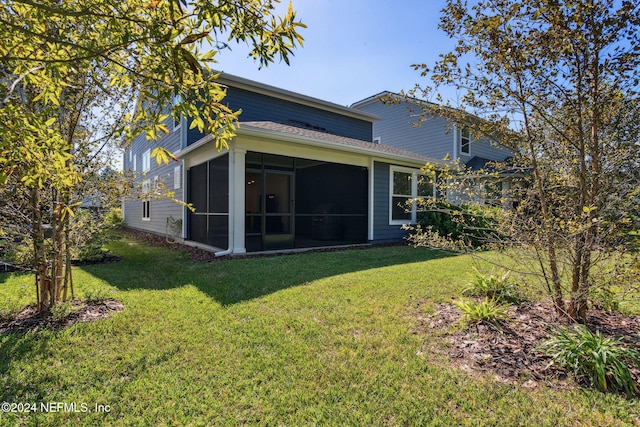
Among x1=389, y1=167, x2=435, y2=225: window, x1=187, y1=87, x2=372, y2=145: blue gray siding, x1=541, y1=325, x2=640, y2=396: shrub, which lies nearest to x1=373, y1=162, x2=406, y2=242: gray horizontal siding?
x1=389, y1=167, x2=435, y2=225: window

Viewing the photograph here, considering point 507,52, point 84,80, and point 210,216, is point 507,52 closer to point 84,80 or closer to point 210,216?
point 84,80

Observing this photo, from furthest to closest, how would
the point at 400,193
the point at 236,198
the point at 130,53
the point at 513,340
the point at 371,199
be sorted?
the point at 400,193, the point at 371,199, the point at 236,198, the point at 513,340, the point at 130,53

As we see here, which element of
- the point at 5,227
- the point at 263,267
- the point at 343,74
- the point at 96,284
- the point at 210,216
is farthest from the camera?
the point at 210,216

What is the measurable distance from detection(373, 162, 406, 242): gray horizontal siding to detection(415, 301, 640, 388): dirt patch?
6426 mm

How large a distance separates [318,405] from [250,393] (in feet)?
1.56

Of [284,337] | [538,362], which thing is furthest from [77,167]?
[538,362]

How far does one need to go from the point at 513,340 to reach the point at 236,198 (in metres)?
5.89

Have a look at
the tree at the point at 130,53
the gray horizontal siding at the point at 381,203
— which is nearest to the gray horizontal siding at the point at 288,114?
the gray horizontal siding at the point at 381,203

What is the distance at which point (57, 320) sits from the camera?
3221 mm

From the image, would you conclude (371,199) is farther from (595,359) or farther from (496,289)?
(595,359)

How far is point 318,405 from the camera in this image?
6.78 feet

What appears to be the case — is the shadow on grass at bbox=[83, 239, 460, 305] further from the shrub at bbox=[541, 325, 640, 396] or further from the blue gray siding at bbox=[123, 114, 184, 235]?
the shrub at bbox=[541, 325, 640, 396]

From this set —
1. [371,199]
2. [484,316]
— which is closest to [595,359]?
[484,316]

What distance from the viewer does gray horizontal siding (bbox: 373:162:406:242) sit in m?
9.97
